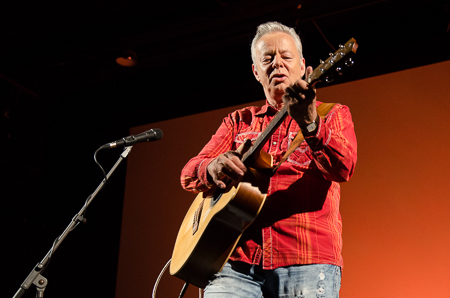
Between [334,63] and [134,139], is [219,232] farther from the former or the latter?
[134,139]

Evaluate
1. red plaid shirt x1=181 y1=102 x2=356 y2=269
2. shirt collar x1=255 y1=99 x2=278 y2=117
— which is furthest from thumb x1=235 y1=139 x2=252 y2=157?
shirt collar x1=255 y1=99 x2=278 y2=117

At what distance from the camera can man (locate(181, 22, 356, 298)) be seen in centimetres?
143

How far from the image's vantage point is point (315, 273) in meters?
1.46

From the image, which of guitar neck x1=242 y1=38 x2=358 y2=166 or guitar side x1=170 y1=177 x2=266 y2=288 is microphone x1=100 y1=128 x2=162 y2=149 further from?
guitar neck x1=242 y1=38 x2=358 y2=166

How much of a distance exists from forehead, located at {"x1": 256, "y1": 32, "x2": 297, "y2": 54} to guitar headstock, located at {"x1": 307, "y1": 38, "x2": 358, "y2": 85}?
28.7 inches

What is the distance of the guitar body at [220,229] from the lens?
5.17ft

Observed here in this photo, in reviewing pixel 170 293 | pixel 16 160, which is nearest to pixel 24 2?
pixel 16 160

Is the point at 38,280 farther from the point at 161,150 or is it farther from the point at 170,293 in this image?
the point at 161,150

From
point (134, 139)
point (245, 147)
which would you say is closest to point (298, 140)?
point (245, 147)

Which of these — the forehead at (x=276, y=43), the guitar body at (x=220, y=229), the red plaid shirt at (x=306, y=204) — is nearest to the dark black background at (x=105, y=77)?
the forehead at (x=276, y=43)

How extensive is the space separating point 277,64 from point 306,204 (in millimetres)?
761

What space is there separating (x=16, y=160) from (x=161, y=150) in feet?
6.27

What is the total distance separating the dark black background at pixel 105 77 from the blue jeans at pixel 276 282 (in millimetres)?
2646

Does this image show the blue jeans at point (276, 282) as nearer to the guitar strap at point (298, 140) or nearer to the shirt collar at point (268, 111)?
the guitar strap at point (298, 140)
